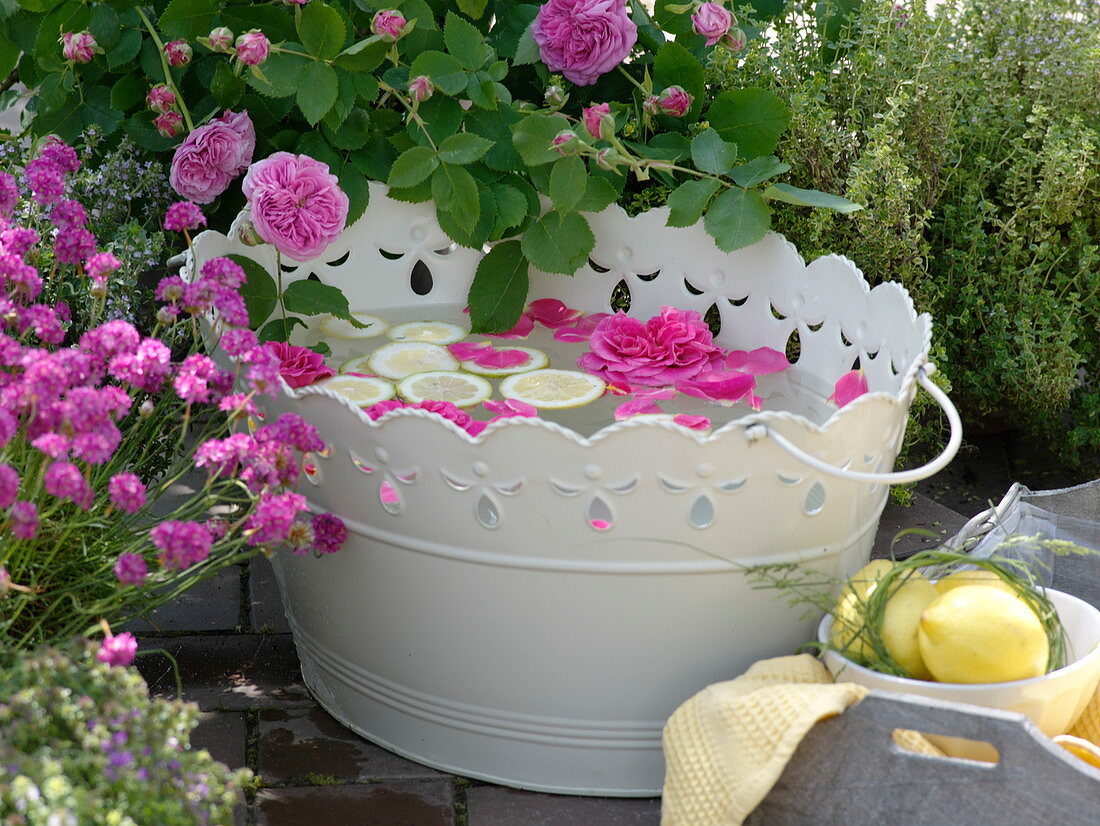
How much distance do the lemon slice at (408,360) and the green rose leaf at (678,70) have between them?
2.17 feet

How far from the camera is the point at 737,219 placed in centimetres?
205

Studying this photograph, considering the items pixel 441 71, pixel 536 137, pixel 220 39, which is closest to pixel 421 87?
pixel 441 71

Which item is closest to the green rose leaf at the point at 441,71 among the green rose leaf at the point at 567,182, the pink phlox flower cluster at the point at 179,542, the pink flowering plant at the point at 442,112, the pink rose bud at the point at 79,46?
the pink flowering plant at the point at 442,112

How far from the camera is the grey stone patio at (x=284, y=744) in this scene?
5.65 ft

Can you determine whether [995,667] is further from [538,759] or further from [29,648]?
[29,648]

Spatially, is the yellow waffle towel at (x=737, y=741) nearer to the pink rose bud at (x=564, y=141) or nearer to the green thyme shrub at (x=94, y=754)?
the green thyme shrub at (x=94, y=754)

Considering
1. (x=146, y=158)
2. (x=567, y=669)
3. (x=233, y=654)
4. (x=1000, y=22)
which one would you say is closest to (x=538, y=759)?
(x=567, y=669)

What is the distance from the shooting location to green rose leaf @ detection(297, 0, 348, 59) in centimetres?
197

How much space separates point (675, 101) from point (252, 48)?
0.74m

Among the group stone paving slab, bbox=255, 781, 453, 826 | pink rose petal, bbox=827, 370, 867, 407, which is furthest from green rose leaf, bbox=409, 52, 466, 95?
stone paving slab, bbox=255, 781, 453, 826

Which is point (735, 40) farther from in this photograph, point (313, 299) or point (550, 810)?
point (550, 810)

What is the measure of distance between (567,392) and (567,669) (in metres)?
0.53

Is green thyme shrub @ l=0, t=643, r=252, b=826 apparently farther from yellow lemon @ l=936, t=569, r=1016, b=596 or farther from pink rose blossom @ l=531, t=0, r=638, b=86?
pink rose blossom @ l=531, t=0, r=638, b=86

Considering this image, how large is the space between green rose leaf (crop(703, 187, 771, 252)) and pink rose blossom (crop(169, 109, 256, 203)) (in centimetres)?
84
